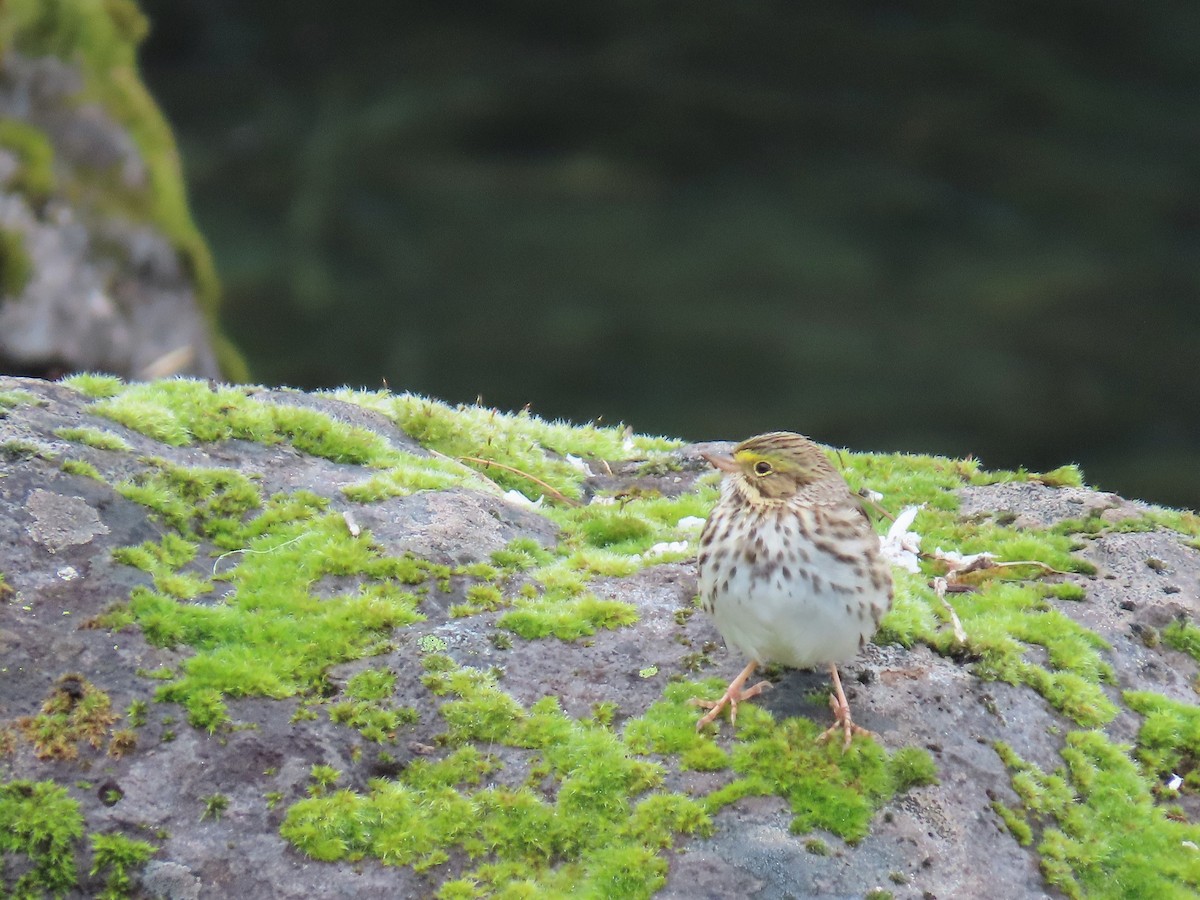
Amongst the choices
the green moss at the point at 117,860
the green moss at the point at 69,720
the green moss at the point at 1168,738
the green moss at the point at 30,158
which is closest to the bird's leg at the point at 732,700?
the green moss at the point at 1168,738

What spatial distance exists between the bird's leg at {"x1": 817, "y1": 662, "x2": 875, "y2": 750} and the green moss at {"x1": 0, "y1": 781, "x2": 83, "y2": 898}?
301 centimetres

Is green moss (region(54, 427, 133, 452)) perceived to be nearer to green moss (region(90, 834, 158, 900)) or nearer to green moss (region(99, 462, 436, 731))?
green moss (region(99, 462, 436, 731))

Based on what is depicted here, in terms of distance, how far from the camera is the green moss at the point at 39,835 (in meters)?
4.52

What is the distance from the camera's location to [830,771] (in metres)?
5.25

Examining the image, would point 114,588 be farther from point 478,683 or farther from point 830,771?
point 830,771

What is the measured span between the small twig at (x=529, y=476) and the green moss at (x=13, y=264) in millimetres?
8130

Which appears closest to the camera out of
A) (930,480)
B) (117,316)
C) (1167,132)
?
(930,480)

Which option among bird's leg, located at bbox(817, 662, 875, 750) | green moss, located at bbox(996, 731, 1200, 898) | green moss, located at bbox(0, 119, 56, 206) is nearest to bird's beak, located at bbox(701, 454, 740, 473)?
bird's leg, located at bbox(817, 662, 875, 750)

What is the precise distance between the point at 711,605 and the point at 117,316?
1153 cm

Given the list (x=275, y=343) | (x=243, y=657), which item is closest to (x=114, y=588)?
(x=243, y=657)

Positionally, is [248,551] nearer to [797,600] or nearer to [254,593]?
[254,593]

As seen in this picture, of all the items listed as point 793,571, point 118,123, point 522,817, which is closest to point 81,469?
point 522,817

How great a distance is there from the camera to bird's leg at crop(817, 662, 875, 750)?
5383 millimetres

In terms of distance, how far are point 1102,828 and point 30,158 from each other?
1338cm
